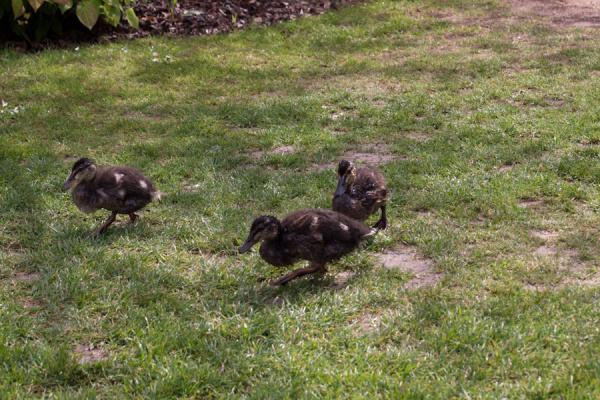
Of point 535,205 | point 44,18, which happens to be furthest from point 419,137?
point 44,18

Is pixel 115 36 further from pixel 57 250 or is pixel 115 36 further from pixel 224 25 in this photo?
pixel 57 250

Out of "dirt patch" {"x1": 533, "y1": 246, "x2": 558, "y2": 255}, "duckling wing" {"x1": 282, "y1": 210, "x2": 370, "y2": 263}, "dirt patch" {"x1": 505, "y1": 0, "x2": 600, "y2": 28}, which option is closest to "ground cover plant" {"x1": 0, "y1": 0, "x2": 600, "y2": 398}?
"dirt patch" {"x1": 533, "y1": 246, "x2": 558, "y2": 255}

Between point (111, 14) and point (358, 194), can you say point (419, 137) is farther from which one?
point (111, 14)

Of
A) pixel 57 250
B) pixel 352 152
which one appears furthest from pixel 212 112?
pixel 57 250

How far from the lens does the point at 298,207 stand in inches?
213

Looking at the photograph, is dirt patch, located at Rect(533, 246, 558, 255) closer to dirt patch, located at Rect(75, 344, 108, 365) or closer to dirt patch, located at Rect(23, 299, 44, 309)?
dirt patch, located at Rect(75, 344, 108, 365)

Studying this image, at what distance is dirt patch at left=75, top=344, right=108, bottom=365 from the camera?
11.3 ft

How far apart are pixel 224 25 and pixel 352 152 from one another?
6725 millimetres

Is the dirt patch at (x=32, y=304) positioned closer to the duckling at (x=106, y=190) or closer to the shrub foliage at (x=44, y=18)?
the duckling at (x=106, y=190)

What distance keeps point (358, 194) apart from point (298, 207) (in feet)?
2.21

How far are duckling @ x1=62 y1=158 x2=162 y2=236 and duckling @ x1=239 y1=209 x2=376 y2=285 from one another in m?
1.46

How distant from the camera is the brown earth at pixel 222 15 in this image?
11391 millimetres

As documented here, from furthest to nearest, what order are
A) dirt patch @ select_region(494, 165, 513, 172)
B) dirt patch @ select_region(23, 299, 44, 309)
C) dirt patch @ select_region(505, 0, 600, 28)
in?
dirt patch @ select_region(505, 0, 600, 28), dirt patch @ select_region(494, 165, 513, 172), dirt patch @ select_region(23, 299, 44, 309)

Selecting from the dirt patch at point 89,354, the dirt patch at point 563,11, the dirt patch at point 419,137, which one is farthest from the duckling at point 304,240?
the dirt patch at point 563,11
